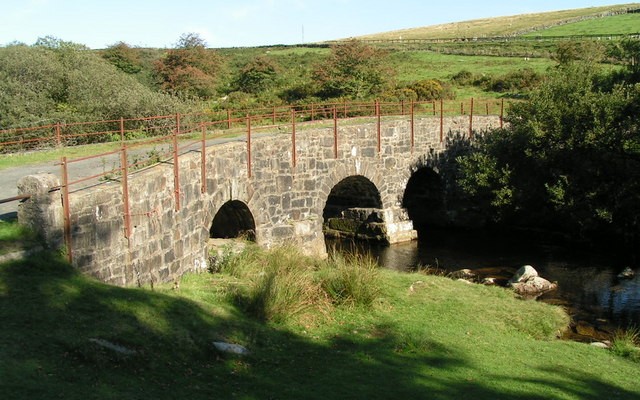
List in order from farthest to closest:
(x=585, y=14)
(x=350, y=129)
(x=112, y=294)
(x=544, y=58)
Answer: (x=585, y=14)
(x=544, y=58)
(x=350, y=129)
(x=112, y=294)

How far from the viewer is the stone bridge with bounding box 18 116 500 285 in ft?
38.1

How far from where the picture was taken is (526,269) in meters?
19.4

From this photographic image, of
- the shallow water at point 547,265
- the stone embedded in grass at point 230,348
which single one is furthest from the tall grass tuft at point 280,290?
the shallow water at point 547,265

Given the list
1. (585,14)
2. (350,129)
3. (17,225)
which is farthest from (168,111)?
(585,14)

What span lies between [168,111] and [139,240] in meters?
16.2

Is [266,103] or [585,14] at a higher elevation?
[585,14]

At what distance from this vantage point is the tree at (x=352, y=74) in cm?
4378

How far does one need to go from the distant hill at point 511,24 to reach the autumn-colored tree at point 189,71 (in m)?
52.2

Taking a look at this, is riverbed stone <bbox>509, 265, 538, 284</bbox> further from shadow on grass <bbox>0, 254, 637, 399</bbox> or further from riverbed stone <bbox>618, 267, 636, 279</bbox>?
shadow on grass <bbox>0, 254, 637, 399</bbox>

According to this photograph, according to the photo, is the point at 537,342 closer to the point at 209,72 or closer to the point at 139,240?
the point at 139,240

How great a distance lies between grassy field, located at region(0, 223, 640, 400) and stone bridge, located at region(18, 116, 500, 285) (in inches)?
33.6

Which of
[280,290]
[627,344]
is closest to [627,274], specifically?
[627,344]

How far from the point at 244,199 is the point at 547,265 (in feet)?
33.2

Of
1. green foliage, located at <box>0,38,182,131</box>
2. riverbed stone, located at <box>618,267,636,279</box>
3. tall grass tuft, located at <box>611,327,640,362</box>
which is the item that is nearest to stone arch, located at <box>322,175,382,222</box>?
green foliage, located at <box>0,38,182,131</box>
